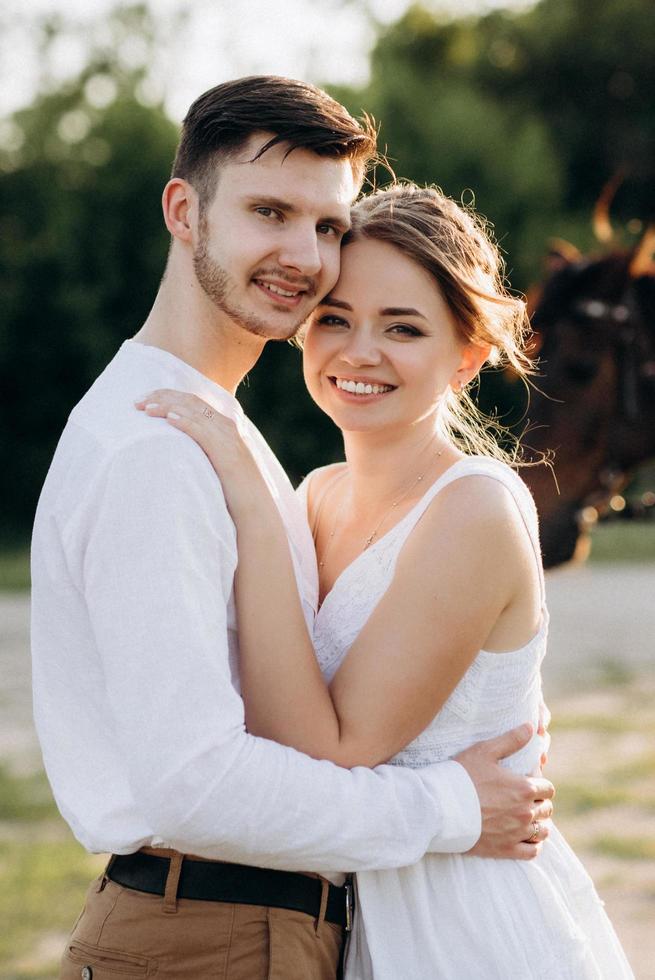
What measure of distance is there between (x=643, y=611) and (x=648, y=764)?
4.67m

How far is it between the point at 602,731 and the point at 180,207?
5357 mm

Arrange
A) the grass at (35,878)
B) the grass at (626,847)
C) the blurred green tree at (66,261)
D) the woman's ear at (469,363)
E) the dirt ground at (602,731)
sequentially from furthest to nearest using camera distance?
the blurred green tree at (66,261)
the grass at (626,847)
the dirt ground at (602,731)
the grass at (35,878)
the woman's ear at (469,363)

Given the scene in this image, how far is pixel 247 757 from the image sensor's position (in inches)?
60.4

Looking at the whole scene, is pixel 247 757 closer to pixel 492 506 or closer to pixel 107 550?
pixel 107 550

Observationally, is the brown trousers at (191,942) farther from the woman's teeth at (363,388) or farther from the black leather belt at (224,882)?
the woman's teeth at (363,388)

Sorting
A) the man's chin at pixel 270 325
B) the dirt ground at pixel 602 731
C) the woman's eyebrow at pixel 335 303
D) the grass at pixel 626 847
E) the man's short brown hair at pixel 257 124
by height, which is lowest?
the dirt ground at pixel 602 731

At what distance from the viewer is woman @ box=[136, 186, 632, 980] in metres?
1.69

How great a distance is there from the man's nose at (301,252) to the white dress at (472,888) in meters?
0.40

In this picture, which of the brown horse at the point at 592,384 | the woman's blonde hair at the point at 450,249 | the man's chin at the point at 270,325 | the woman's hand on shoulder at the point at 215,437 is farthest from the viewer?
the brown horse at the point at 592,384

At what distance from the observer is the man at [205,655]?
59.8 inches

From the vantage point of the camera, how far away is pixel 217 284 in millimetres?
1864

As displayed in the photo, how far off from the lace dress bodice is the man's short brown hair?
0.55 meters

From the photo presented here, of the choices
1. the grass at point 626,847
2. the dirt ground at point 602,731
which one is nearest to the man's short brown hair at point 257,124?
the dirt ground at point 602,731

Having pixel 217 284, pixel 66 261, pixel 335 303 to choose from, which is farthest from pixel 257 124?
pixel 66 261
